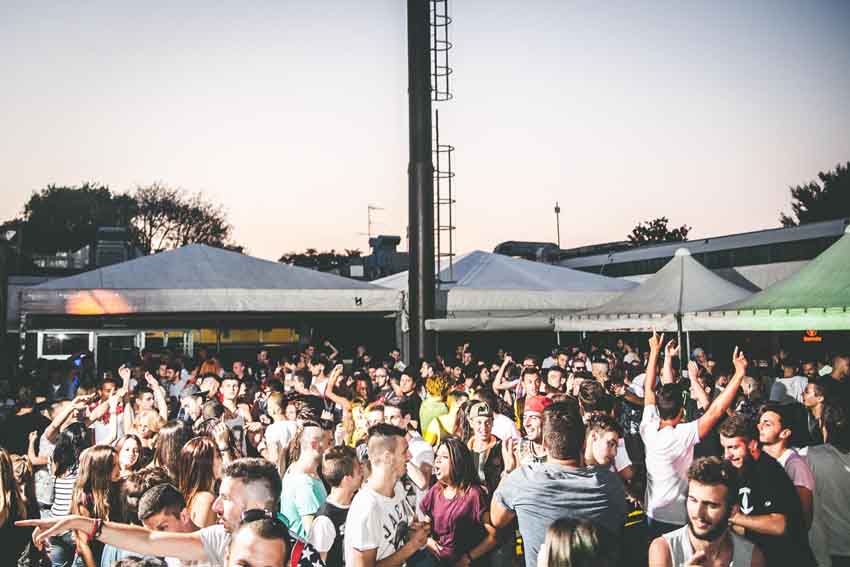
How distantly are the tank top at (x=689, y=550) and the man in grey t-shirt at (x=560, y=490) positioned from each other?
0.41 m

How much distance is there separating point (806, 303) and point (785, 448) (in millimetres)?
5020

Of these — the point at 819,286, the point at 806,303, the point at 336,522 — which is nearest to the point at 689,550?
the point at 336,522

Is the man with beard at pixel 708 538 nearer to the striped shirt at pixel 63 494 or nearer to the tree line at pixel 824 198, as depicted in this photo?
the striped shirt at pixel 63 494

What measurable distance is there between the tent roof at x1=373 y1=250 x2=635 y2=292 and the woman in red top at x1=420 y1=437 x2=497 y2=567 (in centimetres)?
1269

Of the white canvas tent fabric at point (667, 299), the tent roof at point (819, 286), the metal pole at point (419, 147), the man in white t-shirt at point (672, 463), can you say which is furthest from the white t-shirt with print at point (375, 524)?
the metal pole at point (419, 147)

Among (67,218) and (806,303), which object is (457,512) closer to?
(806,303)

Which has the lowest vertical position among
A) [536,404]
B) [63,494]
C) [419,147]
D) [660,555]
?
[63,494]

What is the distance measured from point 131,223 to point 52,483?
48.8 meters

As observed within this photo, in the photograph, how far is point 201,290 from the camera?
1529 centimetres

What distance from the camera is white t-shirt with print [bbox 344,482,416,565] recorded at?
3609 millimetres

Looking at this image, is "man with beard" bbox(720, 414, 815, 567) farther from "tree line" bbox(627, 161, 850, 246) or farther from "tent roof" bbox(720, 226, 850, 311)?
"tree line" bbox(627, 161, 850, 246)

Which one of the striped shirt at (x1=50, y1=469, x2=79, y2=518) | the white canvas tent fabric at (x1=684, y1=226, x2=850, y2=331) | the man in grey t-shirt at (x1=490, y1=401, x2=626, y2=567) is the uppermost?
the white canvas tent fabric at (x1=684, y1=226, x2=850, y2=331)

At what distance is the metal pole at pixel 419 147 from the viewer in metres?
16.8

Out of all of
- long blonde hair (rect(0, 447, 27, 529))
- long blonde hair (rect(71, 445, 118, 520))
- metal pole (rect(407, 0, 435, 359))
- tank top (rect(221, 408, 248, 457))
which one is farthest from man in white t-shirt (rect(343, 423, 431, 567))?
metal pole (rect(407, 0, 435, 359))
